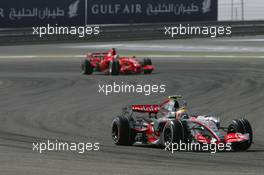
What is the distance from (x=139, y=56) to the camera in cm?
4378

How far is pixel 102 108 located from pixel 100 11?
34698 millimetres

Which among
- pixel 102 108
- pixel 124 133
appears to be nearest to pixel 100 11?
pixel 102 108

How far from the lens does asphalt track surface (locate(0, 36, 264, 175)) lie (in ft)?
41.8

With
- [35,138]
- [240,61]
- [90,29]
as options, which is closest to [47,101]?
[35,138]

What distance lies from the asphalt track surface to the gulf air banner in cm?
865

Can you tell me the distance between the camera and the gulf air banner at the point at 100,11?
54.0 metres

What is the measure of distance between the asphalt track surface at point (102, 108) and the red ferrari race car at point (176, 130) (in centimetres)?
24

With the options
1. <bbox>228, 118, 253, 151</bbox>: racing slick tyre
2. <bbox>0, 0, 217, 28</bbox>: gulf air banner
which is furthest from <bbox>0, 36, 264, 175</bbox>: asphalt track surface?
<bbox>0, 0, 217, 28</bbox>: gulf air banner

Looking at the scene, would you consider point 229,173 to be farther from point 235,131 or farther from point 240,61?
point 240,61

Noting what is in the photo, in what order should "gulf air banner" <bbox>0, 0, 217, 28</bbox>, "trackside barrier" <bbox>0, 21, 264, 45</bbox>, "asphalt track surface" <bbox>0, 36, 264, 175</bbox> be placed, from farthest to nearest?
"gulf air banner" <bbox>0, 0, 217, 28</bbox>, "trackside barrier" <bbox>0, 21, 264, 45</bbox>, "asphalt track surface" <bbox>0, 36, 264, 175</bbox>

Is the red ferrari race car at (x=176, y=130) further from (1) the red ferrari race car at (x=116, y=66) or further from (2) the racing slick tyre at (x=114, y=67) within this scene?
(1) the red ferrari race car at (x=116, y=66)

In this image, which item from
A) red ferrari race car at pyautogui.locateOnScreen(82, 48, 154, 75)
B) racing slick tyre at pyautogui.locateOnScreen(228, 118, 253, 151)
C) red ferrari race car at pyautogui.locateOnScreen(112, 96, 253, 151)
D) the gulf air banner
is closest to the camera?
red ferrari race car at pyautogui.locateOnScreen(112, 96, 253, 151)

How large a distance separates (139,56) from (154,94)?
59.0ft

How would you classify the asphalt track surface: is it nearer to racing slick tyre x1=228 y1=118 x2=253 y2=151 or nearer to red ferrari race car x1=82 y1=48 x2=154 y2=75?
racing slick tyre x1=228 y1=118 x2=253 y2=151
